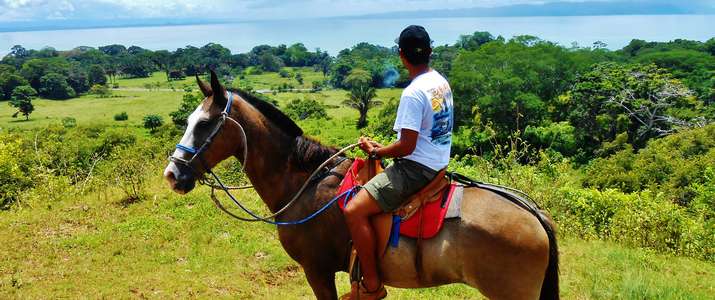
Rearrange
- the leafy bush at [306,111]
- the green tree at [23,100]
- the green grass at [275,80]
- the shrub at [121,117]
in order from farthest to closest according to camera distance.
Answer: the green grass at [275,80] < the green tree at [23,100] < the shrub at [121,117] < the leafy bush at [306,111]

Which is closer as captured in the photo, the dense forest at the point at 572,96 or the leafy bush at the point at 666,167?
the leafy bush at the point at 666,167

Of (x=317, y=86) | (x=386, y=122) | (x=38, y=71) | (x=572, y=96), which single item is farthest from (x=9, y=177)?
(x=38, y=71)

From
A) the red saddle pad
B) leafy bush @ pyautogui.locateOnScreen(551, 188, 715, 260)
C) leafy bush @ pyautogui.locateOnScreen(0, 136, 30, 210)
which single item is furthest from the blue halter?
leafy bush @ pyautogui.locateOnScreen(0, 136, 30, 210)

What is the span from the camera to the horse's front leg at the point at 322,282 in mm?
4117

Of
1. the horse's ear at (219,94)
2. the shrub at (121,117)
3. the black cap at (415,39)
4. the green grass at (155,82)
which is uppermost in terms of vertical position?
the black cap at (415,39)

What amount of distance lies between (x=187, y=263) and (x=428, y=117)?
5391 mm

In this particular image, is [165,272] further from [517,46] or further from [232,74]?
[232,74]

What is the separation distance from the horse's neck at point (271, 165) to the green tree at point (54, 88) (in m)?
100

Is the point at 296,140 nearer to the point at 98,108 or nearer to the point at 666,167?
the point at 666,167

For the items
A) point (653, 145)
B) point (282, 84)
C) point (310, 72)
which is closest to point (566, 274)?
point (653, 145)

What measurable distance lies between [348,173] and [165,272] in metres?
4.37

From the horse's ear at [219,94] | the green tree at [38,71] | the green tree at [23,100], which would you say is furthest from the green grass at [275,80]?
the horse's ear at [219,94]

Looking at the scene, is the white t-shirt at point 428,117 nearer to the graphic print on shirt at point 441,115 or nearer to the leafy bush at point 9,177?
the graphic print on shirt at point 441,115

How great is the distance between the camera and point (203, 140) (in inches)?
153
